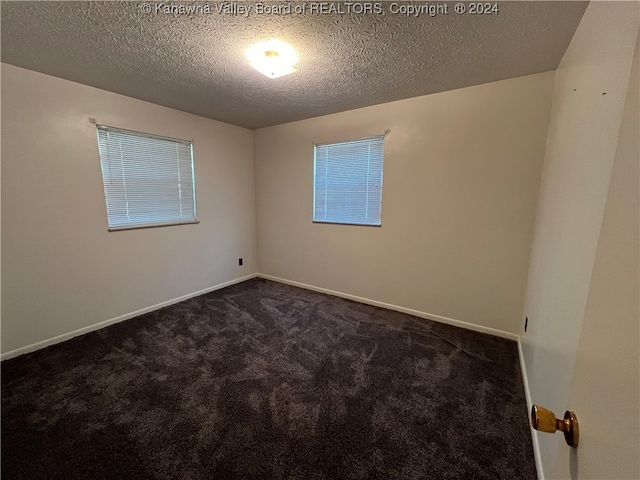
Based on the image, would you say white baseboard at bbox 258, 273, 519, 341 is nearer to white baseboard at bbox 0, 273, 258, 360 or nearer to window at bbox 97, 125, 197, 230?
white baseboard at bbox 0, 273, 258, 360

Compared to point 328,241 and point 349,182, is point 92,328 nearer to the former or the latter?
point 328,241

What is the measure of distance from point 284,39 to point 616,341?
208 cm

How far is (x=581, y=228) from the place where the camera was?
111 cm

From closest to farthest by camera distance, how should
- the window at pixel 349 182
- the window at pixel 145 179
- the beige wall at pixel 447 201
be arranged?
1. the beige wall at pixel 447 201
2. the window at pixel 145 179
3. the window at pixel 349 182

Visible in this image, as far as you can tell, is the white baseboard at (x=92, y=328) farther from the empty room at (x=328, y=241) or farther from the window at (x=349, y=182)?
the window at (x=349, y=182)

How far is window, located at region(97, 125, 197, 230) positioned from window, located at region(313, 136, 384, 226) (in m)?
1.66

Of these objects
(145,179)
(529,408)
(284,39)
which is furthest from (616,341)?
(145,179)

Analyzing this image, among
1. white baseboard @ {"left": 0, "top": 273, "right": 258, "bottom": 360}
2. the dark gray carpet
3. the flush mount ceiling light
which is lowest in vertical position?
the dark gray carpet

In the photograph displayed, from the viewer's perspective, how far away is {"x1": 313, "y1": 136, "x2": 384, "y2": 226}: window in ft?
10.2

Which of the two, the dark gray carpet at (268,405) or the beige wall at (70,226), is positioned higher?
the beige wall at (70,226)

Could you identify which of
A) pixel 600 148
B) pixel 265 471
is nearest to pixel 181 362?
pixel 265 471

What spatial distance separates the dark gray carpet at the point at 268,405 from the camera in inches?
53.9

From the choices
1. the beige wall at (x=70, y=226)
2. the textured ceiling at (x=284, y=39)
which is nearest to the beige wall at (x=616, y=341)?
the textured ceiling at (x=284, y=39)

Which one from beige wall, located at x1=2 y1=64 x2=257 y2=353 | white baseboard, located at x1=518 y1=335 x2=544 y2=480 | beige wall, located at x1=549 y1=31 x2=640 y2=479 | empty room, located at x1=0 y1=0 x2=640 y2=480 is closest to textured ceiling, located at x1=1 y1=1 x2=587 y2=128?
empty room, located at x1=0 y1=0 x2=640 y2=480
